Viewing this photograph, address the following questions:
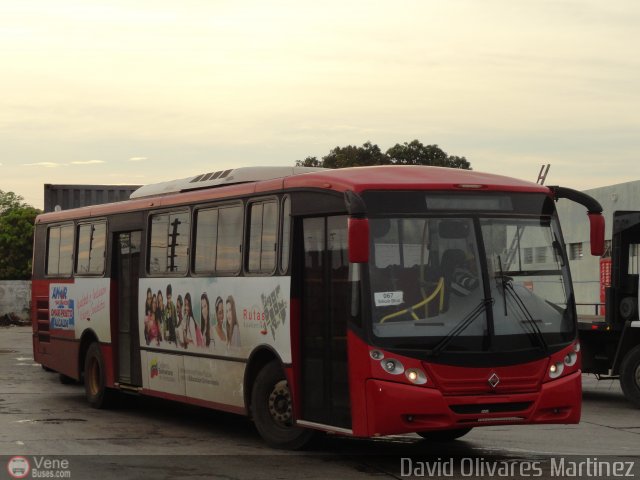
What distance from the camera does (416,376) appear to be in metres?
10.8

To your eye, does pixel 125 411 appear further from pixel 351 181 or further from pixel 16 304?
pixel 16 304

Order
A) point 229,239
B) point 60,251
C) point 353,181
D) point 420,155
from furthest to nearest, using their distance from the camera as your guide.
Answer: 1. point 420,155
2. point 60,251
3. point 229,239
4. point 353,181

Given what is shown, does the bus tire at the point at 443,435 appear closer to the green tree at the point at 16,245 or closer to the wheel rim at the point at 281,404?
the wheel rim at the point at 281,404

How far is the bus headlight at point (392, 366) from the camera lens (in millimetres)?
10805

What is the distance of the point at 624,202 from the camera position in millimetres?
37781

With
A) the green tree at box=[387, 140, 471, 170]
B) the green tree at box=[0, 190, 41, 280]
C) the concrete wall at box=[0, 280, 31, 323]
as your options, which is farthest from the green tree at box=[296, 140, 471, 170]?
the green tree at box=[0, 190, 41, 280]

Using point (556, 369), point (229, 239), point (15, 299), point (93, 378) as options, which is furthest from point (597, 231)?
point (15, 299)

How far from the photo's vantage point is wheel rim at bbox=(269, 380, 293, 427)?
40.8ft

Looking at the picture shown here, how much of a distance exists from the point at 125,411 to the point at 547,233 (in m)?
7.67

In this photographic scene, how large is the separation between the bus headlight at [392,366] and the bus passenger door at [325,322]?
57 centimetres

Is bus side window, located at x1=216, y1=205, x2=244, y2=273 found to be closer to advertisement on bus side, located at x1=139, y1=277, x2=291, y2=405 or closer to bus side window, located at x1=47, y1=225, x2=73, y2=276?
advertisement on bus side, located at x1=139, y1=277, x2=291, y2=405

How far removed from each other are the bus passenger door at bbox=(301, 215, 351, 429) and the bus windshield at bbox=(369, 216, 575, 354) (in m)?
0.50

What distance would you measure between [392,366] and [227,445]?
9.88 feet

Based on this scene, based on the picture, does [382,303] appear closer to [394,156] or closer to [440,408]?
[440,408]
